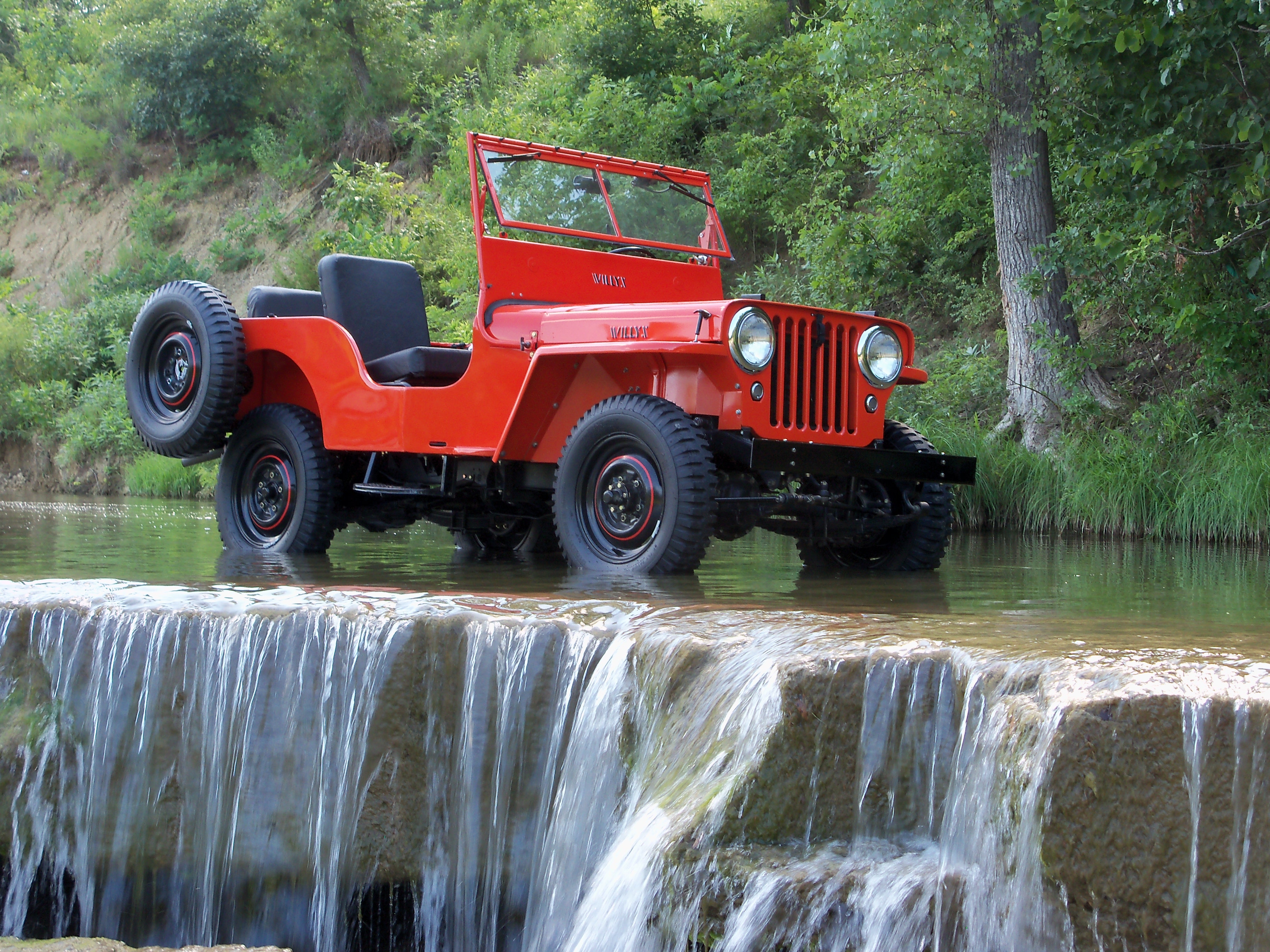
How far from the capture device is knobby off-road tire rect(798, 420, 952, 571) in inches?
222

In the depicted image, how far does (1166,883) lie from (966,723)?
0.50m

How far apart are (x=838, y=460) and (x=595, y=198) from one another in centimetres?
229

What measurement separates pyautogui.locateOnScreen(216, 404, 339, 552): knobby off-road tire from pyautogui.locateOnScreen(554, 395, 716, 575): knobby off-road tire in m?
1.61

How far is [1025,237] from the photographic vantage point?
9.91 m

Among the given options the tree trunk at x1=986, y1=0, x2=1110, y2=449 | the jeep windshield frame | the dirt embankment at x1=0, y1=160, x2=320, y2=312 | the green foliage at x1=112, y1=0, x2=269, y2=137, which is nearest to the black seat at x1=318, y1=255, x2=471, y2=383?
the jeep windshield frame

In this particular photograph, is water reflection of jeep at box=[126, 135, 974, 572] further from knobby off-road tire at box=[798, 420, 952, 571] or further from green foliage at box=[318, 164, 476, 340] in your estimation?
green foliage at box=[318, 164, 476, 340]

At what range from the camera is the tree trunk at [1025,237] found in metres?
9.54

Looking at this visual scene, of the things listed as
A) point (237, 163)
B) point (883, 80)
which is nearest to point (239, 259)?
Result: point (237, 163)

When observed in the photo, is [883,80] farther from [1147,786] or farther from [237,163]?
[237,163]

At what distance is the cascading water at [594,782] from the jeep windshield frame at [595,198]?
2.83m

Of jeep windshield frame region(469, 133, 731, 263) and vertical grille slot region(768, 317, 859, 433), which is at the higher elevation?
jeep windshield frame region(469, 133, 731, 263)

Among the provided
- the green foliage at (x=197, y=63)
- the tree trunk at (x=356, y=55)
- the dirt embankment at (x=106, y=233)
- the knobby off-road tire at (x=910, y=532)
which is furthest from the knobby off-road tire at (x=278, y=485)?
the green foliage at (x=197, y=63)

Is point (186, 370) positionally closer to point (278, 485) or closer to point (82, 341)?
point (278, 485)

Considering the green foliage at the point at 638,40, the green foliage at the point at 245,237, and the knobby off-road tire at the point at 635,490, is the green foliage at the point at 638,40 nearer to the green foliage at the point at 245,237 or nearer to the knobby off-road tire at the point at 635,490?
the green foliage at the point at 245,237
